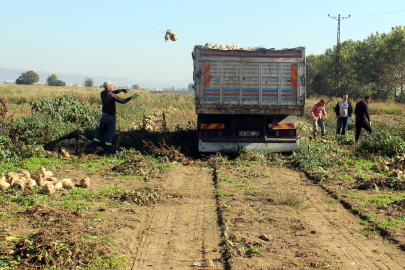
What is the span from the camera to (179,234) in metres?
4.68

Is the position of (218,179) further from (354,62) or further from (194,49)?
(354,62)

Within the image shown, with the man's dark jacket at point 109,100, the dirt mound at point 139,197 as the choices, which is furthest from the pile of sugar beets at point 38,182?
the man's dark jacket at point 109,100

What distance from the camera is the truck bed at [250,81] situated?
9469mm

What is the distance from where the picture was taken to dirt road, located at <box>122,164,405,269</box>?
384cm

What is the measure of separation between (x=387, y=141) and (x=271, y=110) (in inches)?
125

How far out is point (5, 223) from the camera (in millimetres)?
4598

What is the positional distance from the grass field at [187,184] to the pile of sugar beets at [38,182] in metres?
0.17

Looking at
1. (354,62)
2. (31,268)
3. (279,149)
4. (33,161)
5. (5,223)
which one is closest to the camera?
(31,268)

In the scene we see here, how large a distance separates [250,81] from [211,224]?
5.35 m

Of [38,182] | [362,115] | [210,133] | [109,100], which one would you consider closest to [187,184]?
[38,182]

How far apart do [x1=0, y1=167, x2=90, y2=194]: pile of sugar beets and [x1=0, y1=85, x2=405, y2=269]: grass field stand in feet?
0.56

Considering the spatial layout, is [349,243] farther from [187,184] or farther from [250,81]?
[250,81]

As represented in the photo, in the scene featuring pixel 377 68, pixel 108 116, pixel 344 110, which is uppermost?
pixel 377 68

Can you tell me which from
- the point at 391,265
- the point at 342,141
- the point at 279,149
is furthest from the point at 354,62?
the point at 391,265
